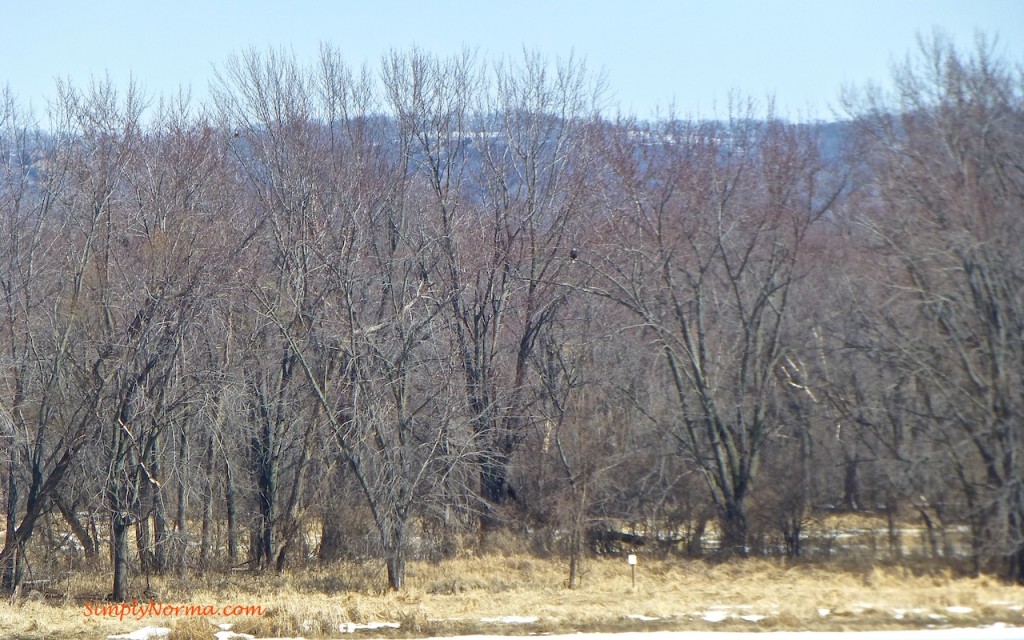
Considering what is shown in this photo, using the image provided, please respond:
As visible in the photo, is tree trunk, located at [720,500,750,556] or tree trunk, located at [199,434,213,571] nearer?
tree trunk, located at [199,434,213,571]

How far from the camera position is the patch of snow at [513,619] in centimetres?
1387

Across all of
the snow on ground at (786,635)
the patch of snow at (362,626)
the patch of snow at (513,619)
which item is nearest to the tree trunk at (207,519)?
the snow on ground at (786,635)

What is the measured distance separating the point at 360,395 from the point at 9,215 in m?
8.19

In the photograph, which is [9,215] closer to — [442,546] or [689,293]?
[442,546]

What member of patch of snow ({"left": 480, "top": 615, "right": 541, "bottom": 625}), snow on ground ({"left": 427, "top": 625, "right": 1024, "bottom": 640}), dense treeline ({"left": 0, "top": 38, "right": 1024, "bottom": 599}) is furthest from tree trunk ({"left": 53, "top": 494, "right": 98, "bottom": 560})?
snow on ground ({"left": 427, "top": 625, "right": 1024, "bottom": 640})

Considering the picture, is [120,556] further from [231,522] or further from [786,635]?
[786,635]

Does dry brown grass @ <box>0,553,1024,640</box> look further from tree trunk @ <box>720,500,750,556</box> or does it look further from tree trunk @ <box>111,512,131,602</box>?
tree trunk @ <box>720,500,750,556</box>

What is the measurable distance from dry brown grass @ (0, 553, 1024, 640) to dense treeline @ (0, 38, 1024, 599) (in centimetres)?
83

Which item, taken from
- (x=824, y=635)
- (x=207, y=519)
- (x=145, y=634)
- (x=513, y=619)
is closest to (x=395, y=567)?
(x=513, y=619)

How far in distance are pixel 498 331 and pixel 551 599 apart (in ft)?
29.1

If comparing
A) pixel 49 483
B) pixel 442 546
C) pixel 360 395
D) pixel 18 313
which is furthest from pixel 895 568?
pixel 18 313

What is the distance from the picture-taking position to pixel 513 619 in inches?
553

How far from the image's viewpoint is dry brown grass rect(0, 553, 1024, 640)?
13391mm

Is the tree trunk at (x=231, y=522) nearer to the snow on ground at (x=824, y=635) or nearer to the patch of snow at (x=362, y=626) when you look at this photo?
the patch of snow at (x=362, y=626)
